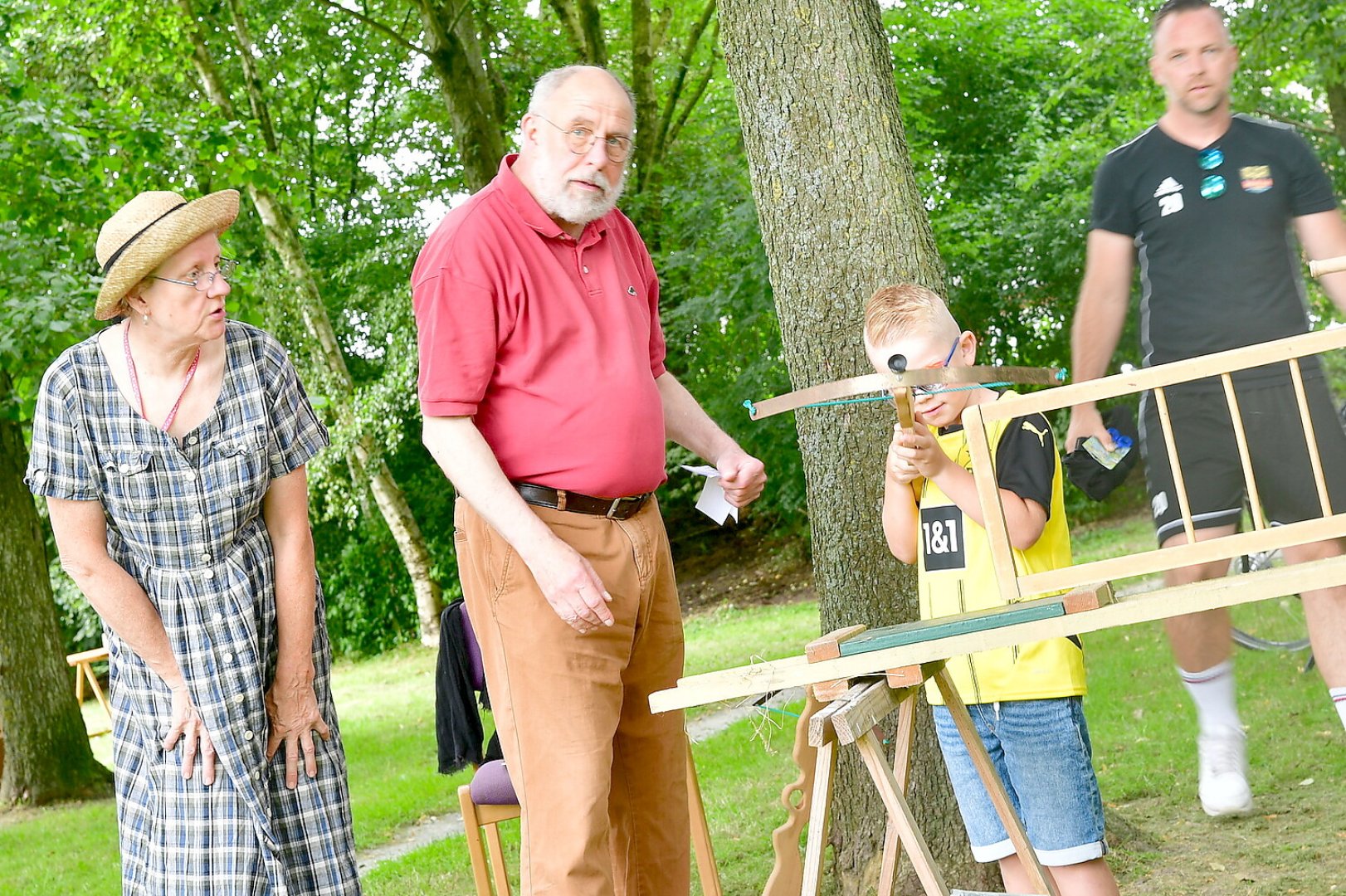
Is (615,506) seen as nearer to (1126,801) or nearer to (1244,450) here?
(1244,450)

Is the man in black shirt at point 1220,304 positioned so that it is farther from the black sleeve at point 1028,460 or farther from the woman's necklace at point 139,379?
the woman's necklace at point 139,379

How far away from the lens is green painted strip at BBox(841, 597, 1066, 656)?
2.02 metres

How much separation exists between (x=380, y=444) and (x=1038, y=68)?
857 centimetres

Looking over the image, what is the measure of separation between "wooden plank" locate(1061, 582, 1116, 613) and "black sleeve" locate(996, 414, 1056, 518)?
0.39 m

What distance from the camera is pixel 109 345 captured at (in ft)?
8.50

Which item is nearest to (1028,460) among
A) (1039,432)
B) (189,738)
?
(1039,432)

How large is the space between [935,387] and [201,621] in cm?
146

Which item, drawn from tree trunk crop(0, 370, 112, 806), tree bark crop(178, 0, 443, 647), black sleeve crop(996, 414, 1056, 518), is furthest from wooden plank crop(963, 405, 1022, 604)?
tree bark crop(178, 0, 443, 647)

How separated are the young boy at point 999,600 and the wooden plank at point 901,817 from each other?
50 cm

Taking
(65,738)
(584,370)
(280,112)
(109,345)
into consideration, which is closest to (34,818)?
(65,738)

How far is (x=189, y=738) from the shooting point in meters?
2.50

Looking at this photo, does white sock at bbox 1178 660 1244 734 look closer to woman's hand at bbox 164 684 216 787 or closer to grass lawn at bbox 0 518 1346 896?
grass lawn at bbox 0 518 1346 896

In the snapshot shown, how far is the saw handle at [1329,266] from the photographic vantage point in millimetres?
2127

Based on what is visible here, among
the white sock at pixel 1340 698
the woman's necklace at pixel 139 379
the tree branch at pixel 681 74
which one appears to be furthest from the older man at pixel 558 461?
the tree branch at pixel 681 74
